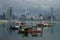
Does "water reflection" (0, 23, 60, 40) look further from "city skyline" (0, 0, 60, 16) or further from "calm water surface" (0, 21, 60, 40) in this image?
"city skyline" (0, 0, 60, 16)

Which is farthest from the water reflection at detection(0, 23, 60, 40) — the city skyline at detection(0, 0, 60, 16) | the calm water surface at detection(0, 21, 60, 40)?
the city skyline at detection(0, 0, 60, 16)

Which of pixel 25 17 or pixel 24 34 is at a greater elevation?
pixel 25 17

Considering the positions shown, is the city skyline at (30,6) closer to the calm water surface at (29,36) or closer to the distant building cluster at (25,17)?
the distant building cluster at (25,17)

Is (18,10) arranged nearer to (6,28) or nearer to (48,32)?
(6,28)

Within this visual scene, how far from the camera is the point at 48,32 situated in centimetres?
192

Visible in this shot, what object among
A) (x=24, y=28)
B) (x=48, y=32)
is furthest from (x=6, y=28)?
(x=48, y=32)

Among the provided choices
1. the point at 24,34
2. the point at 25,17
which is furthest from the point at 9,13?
the point at 24,34

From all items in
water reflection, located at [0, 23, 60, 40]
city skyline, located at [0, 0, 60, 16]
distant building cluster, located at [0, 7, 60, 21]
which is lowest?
water reflection, located at [0, 23, 60, 40]

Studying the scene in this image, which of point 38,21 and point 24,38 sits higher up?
point 38,21

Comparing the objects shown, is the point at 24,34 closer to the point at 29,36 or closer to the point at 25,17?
the point at 29,36

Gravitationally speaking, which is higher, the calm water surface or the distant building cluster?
the distant building cluster

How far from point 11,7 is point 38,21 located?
14.6 inches

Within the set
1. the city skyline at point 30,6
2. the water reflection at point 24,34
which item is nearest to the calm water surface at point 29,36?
the water reflection at point 24,34

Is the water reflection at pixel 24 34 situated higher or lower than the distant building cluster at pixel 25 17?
lower
